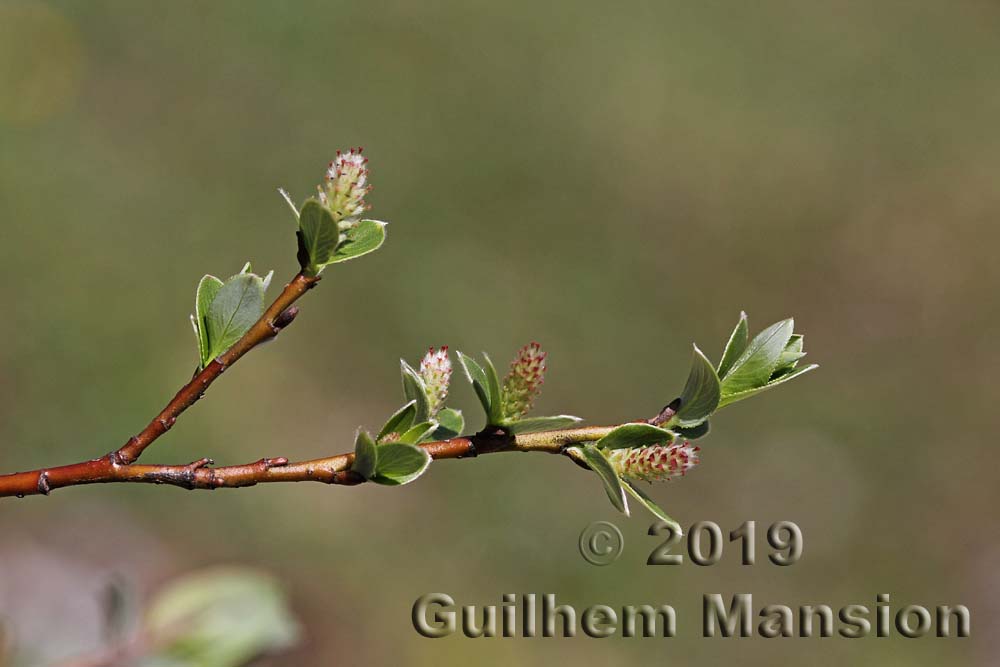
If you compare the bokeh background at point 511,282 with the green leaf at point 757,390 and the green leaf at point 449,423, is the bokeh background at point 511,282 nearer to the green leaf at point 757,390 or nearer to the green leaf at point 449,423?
the green leaf at point 449,423

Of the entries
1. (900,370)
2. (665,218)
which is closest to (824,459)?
(900,370)

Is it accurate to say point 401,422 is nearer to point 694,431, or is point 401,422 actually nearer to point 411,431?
point 411,431

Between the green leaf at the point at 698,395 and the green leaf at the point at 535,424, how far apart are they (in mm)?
116

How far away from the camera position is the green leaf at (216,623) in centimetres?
153

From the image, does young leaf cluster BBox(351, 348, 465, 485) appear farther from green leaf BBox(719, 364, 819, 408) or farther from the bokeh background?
the bokeh background

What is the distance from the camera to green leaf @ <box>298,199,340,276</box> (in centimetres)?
88

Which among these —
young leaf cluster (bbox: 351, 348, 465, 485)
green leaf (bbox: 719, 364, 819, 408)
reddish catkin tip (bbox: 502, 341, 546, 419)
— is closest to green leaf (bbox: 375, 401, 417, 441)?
young leaf cluster (bbox: 351, 348, 465, 485)

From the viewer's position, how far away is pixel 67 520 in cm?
384

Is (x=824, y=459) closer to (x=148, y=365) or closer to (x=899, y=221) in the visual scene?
(x=899, y=221)

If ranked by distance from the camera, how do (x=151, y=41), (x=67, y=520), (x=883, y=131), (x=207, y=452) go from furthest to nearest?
(x=883, y=131)
(x=151, y=41)
(x=207, y=452)
(x=67, y=520)

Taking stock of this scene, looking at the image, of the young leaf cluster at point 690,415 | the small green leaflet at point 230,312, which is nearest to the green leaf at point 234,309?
the small green leaflet at point 230,312

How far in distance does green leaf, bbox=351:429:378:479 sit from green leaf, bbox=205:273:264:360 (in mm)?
175

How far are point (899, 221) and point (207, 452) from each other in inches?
180

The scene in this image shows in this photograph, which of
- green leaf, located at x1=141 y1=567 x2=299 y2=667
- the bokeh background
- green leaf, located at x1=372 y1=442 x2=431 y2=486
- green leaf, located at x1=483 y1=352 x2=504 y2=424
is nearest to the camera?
green leaf, located at x1=372 y1=442 x2=431 y2=486
